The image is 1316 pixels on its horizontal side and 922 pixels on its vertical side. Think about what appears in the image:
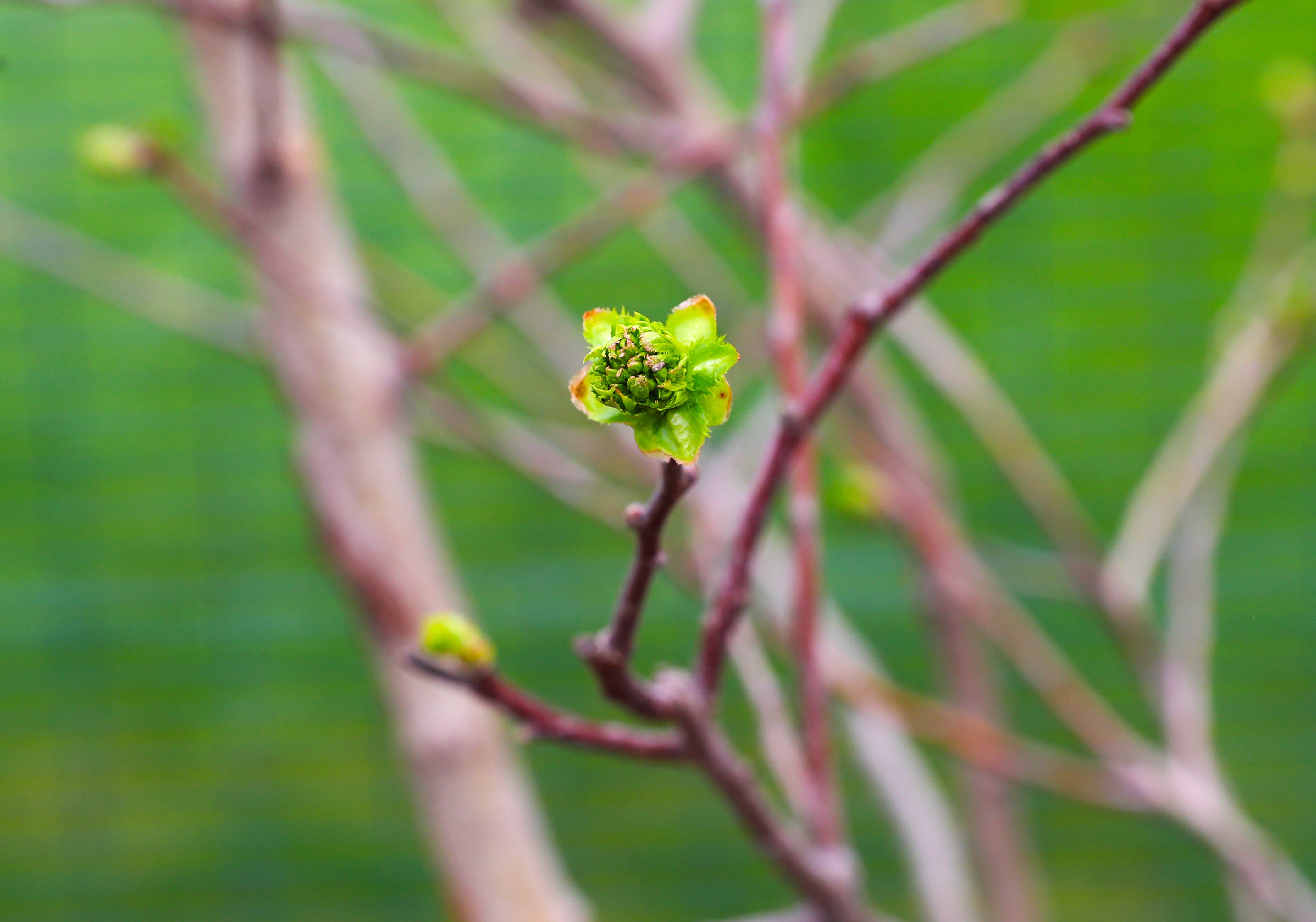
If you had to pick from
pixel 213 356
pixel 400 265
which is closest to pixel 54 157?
pixel 213 356

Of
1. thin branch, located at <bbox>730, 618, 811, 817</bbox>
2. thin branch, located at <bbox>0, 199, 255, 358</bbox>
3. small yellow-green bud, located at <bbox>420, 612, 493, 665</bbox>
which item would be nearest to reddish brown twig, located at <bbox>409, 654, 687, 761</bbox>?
small yellow-green bud, located at <bbox>420, 612, 493, 665</bbox>

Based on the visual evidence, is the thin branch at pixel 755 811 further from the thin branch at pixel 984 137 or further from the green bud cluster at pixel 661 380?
the thin branch at pixel 984 137

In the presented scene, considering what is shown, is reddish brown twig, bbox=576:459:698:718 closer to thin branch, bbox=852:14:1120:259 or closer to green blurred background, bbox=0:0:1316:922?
thin branch, bbox=852:14:1120:259

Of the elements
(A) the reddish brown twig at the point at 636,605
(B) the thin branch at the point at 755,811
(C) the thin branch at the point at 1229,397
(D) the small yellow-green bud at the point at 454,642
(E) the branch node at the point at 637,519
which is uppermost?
(C) the thin branch at the point at 1229,397

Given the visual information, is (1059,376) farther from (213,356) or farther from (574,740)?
(574,740)

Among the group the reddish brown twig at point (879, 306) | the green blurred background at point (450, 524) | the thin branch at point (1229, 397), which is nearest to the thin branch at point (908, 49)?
the thin branch at point (1229, 397)
